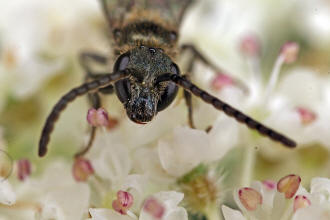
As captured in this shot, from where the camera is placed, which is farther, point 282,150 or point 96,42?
point 96,42

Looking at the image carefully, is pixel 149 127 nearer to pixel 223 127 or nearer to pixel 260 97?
pixel 223 127

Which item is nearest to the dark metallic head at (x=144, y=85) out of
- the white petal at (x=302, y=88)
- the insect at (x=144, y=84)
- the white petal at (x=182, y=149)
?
the insect at (x=144, y=84)

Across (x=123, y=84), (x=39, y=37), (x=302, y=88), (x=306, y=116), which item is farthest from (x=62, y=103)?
(x=39, y=37)

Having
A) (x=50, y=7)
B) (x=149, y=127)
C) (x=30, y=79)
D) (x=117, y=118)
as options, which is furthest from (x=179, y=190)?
(x=50, y=7)

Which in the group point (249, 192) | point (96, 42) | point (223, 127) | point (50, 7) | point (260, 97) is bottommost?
point (249, 192)

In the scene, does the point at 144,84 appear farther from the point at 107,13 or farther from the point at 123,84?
the point at 107,13

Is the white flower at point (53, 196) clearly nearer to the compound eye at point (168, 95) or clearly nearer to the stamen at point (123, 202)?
the stamen at point (123, 202)
